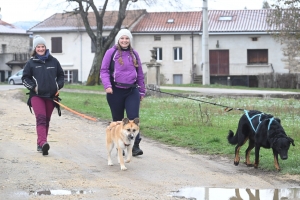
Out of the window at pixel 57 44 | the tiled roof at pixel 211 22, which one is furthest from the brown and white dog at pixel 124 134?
the window at pixel 57 44

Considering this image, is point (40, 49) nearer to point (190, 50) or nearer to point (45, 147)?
point (45, 147)

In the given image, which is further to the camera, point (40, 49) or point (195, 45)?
point (195, 45)

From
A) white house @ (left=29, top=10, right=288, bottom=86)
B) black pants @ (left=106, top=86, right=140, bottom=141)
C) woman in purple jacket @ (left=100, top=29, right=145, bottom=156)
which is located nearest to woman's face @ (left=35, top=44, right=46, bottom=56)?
woman in purple jacket @ (left=100, top=29, right=145, bottom=156)

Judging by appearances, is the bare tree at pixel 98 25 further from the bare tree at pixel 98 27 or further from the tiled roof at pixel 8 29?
the tiled roof at pixel 8 29

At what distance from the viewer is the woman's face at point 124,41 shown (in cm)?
1063

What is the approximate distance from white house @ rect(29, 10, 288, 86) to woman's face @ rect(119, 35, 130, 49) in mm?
45971

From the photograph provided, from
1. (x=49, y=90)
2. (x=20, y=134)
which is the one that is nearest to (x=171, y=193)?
(x=49, y=90)

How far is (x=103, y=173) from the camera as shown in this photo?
31.3 feet

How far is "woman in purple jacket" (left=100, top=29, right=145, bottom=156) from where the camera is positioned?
34.9ft

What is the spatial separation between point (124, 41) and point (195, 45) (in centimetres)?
4699

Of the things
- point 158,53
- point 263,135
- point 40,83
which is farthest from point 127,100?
point 158,53

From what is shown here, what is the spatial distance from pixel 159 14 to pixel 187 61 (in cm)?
599

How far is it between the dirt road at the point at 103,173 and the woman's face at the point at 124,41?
1.94m

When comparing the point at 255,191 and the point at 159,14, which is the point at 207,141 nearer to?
the point at 255,191
